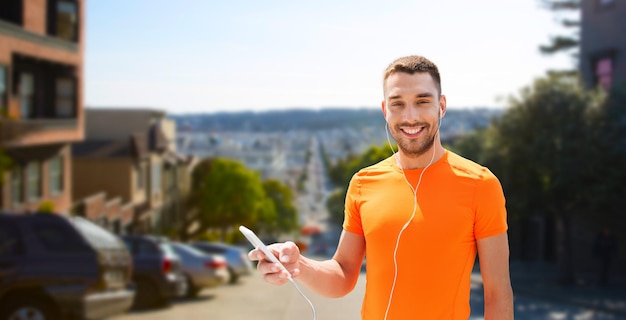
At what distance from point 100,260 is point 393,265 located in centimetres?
696

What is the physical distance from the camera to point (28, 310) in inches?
327

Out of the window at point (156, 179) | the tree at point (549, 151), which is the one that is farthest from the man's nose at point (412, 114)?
the window at point (156, 179)

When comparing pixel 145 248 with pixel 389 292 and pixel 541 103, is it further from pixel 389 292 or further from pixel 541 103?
pixel 389 292

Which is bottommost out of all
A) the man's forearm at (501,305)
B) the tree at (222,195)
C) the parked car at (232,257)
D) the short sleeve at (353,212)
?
the tree at (222,195)

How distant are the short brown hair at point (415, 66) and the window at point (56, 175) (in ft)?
72.4

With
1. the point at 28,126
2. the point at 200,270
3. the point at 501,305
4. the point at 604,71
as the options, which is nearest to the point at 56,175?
the point at 28,126

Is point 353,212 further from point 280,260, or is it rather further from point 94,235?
point 94,235

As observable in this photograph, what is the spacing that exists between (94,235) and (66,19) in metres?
15.1

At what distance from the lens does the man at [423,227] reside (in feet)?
7.41

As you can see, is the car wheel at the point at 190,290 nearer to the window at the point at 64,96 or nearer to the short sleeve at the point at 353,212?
the window at the point at 64,96

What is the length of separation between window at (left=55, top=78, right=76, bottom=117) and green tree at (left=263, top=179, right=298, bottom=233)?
41382 millimetres

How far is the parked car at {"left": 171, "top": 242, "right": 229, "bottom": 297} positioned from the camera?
15102 mm

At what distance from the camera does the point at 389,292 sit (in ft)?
7.72

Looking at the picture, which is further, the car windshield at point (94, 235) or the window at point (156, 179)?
the window at point (156, 179)
